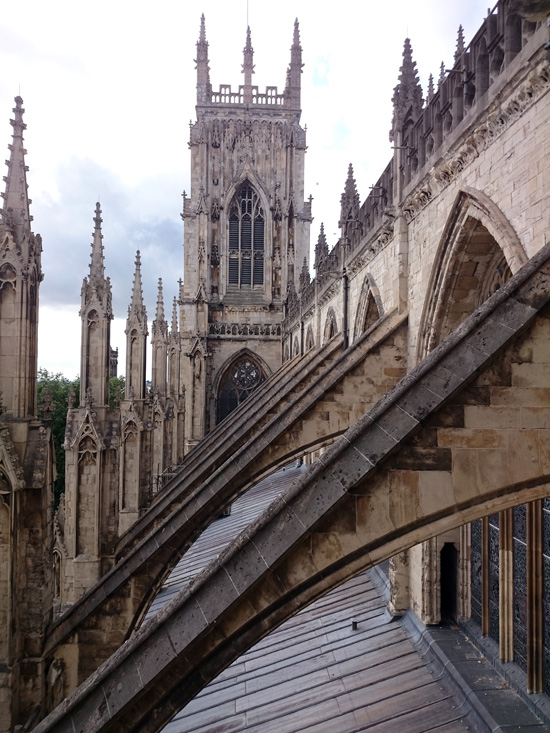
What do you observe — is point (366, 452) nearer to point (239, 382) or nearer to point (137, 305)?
point (137, 305)

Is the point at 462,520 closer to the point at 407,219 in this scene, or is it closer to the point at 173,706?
the point at 173,706

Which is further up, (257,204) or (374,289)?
(257,204)

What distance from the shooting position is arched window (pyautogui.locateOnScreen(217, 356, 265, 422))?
30375 millimetres

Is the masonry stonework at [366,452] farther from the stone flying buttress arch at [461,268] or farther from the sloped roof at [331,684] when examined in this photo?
the sloped roof at [331,684]

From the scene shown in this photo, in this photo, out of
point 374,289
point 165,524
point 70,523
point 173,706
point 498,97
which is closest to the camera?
point 173,706

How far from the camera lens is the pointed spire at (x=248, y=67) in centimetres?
3268

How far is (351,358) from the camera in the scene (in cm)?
882

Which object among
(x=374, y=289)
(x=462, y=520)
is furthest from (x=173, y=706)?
(x=374, y=289)

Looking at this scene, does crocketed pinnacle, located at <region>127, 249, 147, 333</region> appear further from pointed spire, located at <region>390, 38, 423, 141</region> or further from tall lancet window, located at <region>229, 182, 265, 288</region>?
tall lancet window, located at <region>229, 182, 265, 288</region>

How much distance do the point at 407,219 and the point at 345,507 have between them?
6.20 meters

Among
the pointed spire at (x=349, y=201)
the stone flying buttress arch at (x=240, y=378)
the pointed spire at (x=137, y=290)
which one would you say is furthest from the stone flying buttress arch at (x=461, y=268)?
the stone flying buttress arch at (x=240, y=378)

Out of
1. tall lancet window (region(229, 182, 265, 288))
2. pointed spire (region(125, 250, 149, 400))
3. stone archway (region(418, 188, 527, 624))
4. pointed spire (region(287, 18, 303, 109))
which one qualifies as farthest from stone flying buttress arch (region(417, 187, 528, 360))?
pointed spire (region(287, 18, 303, 109))

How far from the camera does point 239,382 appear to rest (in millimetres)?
30438

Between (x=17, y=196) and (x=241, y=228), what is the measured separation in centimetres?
2615
